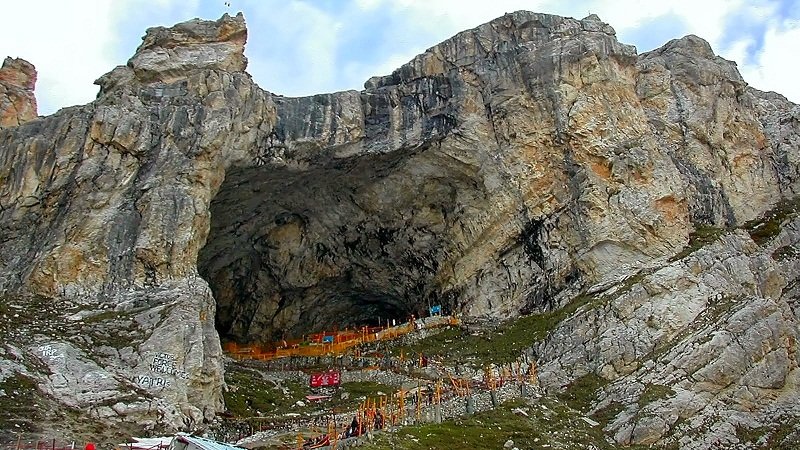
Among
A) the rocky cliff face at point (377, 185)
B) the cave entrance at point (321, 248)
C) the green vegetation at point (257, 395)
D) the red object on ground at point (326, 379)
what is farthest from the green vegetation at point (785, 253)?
the green vegetation at point (257, 395)

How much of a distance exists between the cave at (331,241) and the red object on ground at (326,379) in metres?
11.2

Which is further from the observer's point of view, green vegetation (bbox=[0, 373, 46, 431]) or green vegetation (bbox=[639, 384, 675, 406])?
green vegetation (bbox=[639, 384, 675, 406])

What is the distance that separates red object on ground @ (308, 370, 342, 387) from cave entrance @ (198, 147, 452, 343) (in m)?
11.8

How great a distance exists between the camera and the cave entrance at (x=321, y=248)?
46719 mm

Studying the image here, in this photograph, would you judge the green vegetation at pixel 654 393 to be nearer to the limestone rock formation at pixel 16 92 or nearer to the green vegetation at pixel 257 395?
the green vegetation at pixel 257 395

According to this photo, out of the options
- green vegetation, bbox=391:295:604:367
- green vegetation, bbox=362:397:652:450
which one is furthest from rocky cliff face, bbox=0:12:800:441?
green vegetation, bbox=362:397:652:450

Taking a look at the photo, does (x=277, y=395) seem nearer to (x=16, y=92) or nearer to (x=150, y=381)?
(x=150, y=381)

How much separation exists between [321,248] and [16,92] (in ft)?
74.0

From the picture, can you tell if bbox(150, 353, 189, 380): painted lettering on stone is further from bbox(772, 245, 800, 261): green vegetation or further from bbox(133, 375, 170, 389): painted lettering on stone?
bbox(772, 245, 800, 261): green vegetation

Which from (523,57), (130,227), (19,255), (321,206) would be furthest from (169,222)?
(523,57)

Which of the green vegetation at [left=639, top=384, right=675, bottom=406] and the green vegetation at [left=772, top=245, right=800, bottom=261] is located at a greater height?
the green vegetation at [left=772, top=245, right=800, bottom=261]

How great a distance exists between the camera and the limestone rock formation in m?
49.9

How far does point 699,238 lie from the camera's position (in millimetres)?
42250

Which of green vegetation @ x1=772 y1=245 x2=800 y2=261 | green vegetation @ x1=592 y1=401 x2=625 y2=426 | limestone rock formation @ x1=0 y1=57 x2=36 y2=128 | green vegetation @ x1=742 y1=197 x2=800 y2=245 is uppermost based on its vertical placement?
limestone rock formation @ x1=0 y1=57 x2=36 y2=128
